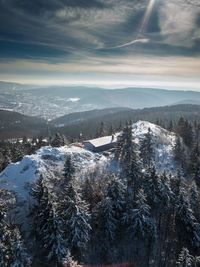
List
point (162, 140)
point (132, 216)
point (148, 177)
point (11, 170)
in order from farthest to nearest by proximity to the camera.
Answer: point (162, 140)
point (11, 170)
point (148, 177)
point (132, 216)

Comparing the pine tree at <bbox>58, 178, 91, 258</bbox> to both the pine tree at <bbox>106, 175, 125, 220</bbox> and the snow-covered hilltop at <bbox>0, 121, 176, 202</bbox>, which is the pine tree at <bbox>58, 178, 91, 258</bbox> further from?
the snow-covered hilltop at <bbox>0, 121, 176, 202</bbox>

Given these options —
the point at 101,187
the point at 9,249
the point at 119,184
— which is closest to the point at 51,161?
the point at 101,187

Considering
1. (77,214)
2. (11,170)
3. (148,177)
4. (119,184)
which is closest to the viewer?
(77,214)

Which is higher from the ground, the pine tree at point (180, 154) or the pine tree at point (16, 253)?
the pine tree at point (180, 154)

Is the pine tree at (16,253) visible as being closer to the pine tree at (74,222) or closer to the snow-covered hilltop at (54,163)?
the pine tree at (74,222)

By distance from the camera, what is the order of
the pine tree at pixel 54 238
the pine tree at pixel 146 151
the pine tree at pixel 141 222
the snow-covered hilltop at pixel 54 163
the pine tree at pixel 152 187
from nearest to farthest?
the pine tree at pixel 54 238
the pine tree at pixel 141 222
the pine tree at pixel 152 187
the snow-covered hilltop at pixel 54 163
the pine tree at pixel 146 151

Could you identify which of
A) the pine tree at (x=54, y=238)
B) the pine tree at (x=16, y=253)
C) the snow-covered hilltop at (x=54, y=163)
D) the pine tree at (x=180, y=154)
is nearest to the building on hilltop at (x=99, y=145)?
the snow-covered hilltop at (x=54, y=163)

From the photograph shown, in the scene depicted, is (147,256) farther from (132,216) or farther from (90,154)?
(90,154)
